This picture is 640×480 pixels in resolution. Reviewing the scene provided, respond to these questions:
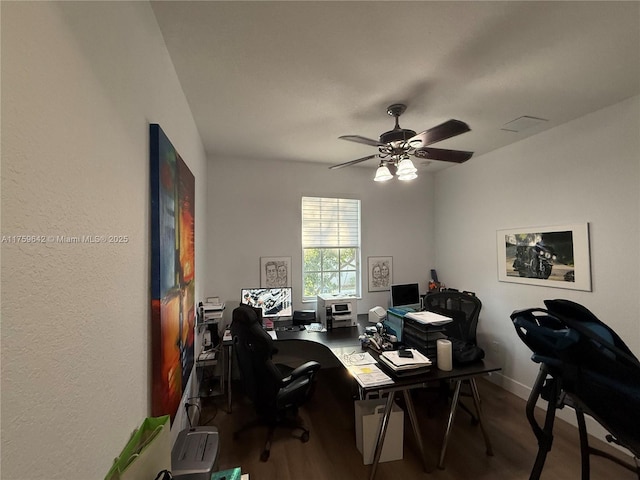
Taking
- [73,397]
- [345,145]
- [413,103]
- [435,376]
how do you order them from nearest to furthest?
[73,397], [435,376], [413,103], [345,145]

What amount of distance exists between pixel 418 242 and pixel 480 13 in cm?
317

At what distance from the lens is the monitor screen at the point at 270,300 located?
133 inches

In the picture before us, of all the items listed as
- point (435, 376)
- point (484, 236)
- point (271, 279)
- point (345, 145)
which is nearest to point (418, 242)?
point (484, 236)

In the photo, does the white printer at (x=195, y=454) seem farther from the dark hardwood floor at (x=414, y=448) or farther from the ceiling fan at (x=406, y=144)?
the ceiling fan at (x=406, y=144)

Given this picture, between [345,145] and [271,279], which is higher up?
[345,145]

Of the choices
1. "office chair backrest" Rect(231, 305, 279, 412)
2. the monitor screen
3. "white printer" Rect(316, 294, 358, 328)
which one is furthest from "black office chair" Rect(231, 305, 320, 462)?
the monitor screen

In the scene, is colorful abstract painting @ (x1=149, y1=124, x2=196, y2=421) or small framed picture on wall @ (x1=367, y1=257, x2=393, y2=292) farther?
small framed picture on wall @ (x1=367, y1=257, x2=393, y2=292)

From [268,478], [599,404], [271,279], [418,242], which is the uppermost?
[418,242]

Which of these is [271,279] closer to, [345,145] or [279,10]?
[345,145]

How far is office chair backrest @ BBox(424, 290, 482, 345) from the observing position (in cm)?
273

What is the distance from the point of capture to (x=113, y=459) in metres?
0.87

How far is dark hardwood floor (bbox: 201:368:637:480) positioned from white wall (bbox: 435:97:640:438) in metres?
0.74

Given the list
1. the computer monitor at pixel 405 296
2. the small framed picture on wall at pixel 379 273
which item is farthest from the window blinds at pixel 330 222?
the computer monitor at pixel 405 296

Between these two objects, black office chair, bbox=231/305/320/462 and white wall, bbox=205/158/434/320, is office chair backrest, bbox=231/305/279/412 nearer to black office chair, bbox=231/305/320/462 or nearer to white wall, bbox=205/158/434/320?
black office chair, bbox=231/305/320/462
